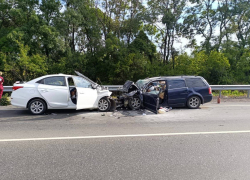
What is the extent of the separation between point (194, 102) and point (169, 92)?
4.68 ft

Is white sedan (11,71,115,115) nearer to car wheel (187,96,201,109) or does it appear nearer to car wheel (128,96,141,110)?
car wheel (128,96,141,110)

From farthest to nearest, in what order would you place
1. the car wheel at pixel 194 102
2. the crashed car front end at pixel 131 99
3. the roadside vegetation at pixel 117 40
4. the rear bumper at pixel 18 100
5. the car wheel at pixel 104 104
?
1. the roadside vegetation at pixel 117 40
2. the car wheel at pixel 194 102
3. the crashed car front end at pixel 131 99
4. the car wheel at pixel 104 104
5. the rear bumper at pixel 18 100

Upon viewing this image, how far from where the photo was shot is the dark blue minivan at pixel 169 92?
892 cm

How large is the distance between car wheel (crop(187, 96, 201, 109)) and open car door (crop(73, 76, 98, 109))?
14.9 ft

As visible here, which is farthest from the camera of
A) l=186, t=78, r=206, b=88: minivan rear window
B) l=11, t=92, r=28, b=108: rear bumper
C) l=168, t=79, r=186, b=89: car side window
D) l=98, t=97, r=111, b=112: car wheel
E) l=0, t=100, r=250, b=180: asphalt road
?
l=186, t=78, r=206, b=88: minivan rear window

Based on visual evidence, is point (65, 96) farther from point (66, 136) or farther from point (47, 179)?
point (47, 179)

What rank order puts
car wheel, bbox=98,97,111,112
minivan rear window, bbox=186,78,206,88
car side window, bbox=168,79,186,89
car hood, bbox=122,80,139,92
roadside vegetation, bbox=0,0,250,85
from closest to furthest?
car wheel, bbox=98,97,111,112 < car hood, bbox=122,80,139,92 < car side window, bbox=168,79,186,89 < minivan rear window, bbox=186,78,206,88 < roadside vegetation, bbox=0,0,250,85

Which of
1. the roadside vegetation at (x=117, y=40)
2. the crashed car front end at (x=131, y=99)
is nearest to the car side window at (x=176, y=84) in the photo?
the crashed car front end at (x=131, y=99)

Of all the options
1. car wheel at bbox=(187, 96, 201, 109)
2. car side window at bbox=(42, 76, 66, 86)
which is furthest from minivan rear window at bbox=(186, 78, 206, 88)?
car side window at bbox=(42, 76, 66, 86)

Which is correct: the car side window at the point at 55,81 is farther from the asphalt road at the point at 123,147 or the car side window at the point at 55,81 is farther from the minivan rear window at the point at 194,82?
the minivan rear window at the point at 194,82

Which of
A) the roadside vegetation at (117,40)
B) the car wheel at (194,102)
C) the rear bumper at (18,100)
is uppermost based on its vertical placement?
the roadside vegetation at (117,40)

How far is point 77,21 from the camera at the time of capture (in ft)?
72.7

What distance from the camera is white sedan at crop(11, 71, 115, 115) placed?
7.61 meters

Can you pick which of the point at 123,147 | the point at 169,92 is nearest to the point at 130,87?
the point at 169,92
